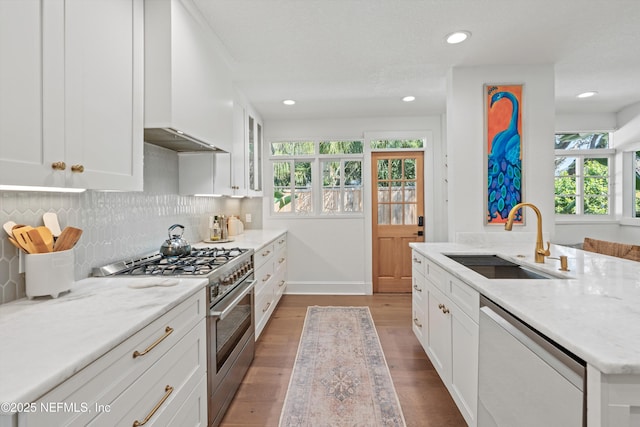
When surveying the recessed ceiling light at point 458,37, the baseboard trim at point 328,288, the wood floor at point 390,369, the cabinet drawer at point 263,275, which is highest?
the recessed ceiling light at point 458,37

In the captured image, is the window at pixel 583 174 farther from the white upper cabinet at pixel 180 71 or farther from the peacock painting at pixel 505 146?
the white upper cabinet at pixel 180 71

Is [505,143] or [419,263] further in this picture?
[505,143]

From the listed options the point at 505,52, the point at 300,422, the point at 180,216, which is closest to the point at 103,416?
the point at 300,422

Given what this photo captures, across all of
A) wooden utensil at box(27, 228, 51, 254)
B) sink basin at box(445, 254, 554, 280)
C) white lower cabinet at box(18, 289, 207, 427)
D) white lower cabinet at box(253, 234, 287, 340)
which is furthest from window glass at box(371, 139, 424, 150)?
wooden utensil at box(27, 228, 51, 254)

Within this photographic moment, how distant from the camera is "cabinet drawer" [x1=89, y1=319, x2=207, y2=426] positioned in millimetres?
937

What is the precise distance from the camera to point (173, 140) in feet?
6.63

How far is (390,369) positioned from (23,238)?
232cm

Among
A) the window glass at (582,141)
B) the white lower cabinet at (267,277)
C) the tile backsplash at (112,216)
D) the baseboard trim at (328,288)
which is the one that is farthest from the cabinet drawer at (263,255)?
the window glass at (582,141)

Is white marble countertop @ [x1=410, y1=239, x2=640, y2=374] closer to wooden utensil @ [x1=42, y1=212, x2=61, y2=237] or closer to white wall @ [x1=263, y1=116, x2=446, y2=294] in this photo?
wooden utensil @ [x1=42, y1=212, x2=61, y2=237]

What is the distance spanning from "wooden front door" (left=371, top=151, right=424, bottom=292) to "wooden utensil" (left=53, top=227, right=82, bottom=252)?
361cm

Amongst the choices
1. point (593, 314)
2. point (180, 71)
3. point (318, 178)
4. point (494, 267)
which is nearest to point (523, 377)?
point (593, 314)

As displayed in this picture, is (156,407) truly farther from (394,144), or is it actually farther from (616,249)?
(394,144)

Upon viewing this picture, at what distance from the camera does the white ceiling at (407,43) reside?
→ 1953mm

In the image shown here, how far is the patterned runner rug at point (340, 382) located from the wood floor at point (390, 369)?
7cm
